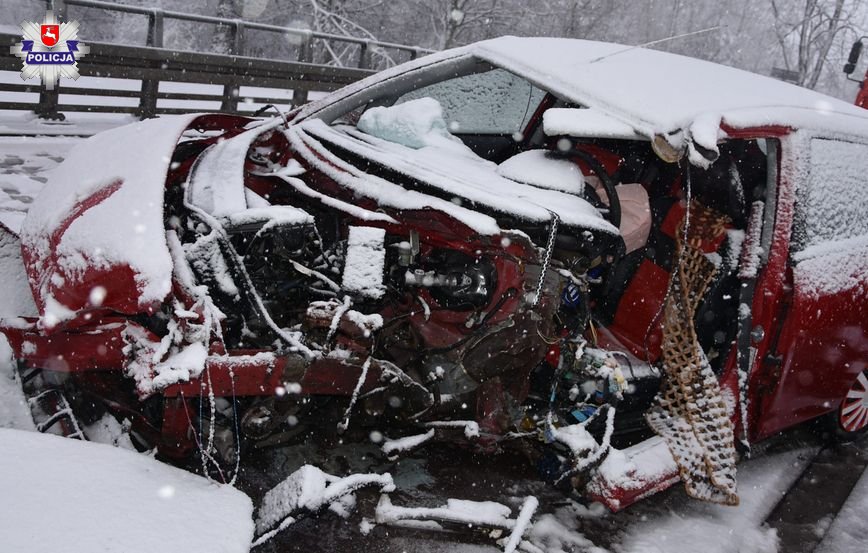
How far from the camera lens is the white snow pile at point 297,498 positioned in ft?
7.11

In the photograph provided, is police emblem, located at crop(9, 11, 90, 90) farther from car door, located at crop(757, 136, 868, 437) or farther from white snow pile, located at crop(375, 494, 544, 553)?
car door, located at crop(757, 136, 868, 437)

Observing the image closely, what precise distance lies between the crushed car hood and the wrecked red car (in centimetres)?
1

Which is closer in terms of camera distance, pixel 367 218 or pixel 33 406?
pixel 33 406

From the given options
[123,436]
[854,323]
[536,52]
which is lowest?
[123,436]

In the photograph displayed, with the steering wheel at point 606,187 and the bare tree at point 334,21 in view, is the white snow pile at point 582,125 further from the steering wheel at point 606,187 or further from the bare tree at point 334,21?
the bare tree at point 334,21

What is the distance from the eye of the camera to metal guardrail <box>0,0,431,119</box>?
8844 mm

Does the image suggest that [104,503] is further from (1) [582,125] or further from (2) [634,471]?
→ (1) [582,125]

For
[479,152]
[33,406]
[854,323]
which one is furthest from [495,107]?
[33,406]

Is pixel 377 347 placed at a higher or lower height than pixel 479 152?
lower

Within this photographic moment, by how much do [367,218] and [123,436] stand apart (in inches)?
46.7

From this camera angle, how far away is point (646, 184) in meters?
3.44

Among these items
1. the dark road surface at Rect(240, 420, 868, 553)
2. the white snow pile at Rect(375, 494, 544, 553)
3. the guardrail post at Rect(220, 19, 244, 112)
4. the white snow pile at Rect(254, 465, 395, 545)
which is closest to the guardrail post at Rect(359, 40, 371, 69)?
the guardrail post at Rect(220, 19, 244, 112)

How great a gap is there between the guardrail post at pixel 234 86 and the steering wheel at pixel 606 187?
8774 mm

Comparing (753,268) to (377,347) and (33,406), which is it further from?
(33,406)
